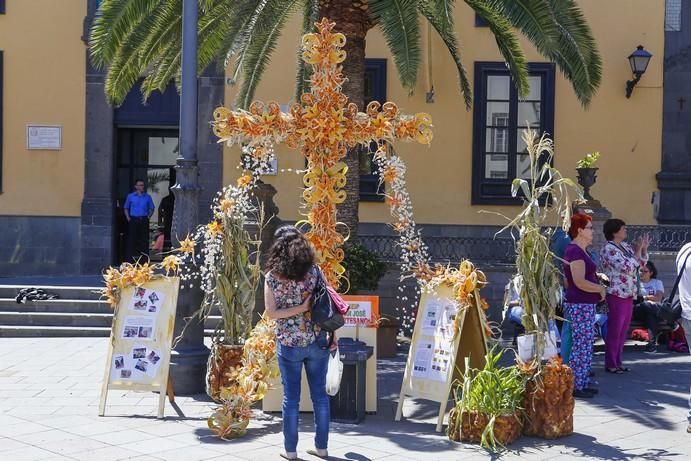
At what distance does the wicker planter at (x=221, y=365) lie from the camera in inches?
314

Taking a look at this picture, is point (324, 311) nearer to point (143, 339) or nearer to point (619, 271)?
point (143, 339)

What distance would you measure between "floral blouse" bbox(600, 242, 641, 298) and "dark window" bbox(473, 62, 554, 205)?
20.6 feet

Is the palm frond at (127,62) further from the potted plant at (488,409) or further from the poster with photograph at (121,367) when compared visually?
the potted plant at (488,409)

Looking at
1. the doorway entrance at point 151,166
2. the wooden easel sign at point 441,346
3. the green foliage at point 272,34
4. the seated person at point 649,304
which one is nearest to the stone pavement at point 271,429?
the wooden easel sign at point 441,346

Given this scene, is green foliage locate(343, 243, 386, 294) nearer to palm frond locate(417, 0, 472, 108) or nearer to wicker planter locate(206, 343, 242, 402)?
palm frond locate(417, 0, 472, 108)

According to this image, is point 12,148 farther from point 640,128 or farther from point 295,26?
point 640,128

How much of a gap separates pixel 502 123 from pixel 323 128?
30.2 ft

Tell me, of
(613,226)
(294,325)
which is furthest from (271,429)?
(613,226)

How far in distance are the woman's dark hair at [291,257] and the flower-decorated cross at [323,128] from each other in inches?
55.7

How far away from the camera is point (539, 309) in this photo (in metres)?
7.30

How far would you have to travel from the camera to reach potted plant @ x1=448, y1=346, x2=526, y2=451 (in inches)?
272

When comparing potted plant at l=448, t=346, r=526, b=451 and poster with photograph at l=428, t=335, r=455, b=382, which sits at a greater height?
poster with photograph at l=428, t=335, r=455, b=382

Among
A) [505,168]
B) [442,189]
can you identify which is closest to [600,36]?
[505,168]

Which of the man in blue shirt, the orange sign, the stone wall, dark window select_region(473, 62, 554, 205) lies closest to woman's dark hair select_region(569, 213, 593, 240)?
the orange sign
